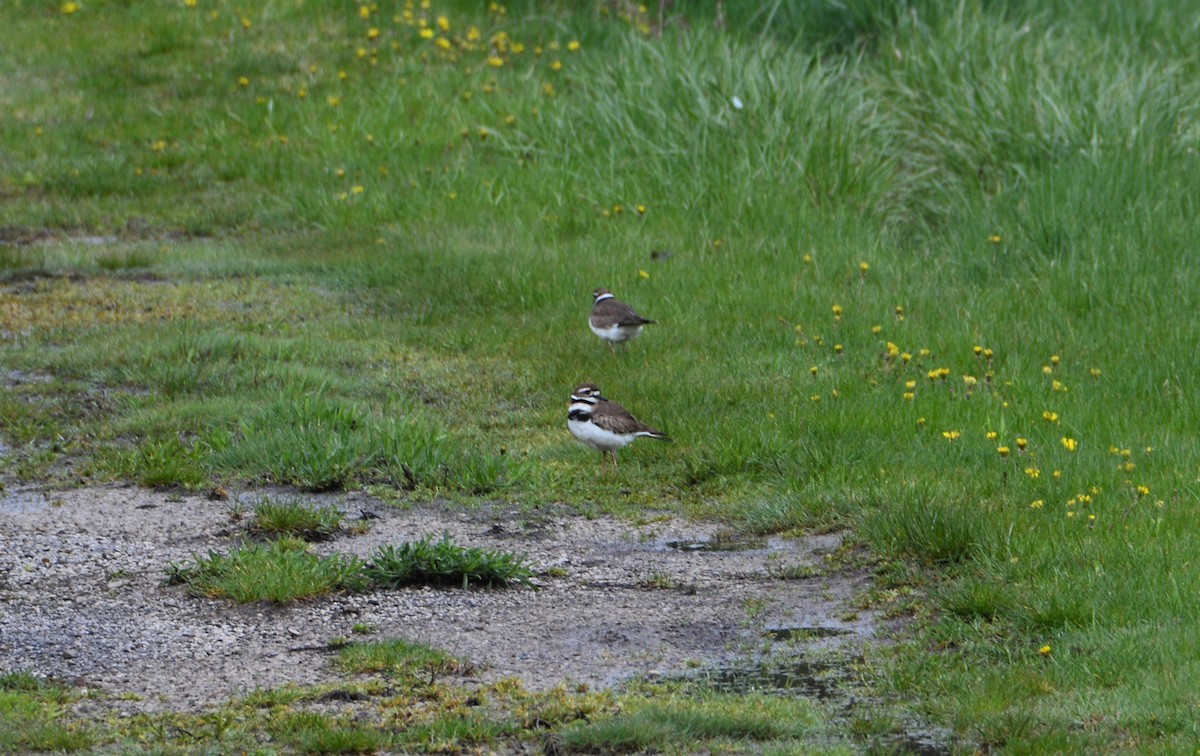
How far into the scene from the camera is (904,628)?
5.86 metres

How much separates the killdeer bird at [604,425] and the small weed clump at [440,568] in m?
1.61

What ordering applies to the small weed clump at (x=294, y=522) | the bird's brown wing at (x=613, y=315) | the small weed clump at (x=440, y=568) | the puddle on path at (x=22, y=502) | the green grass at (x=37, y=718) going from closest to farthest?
the green grass at (x=37, y=718)
the small weed clump at (x=440, y=568)
the small weed clump at (x=294, y=522)
the puddle on path at (x=22, y=502)
the bird's brown wing at (x=613, y=315)

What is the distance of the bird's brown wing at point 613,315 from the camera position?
372 inches

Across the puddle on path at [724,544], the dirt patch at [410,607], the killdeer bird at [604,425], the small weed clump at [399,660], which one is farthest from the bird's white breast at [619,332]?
the small weed clump at [399,660]

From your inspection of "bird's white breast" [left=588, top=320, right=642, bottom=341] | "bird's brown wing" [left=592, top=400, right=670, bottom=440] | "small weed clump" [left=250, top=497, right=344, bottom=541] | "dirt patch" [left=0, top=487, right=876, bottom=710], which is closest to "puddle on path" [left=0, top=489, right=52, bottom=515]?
"dirt patch" [left=0, top=487, right=876, bottom=710]

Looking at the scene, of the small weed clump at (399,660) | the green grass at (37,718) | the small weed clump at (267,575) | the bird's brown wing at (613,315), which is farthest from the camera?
the bird's brown wing at (613,315)

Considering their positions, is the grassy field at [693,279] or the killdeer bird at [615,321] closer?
the grassy field at [693,279]

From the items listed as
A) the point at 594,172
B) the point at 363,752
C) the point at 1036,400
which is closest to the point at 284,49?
the point at 594,172

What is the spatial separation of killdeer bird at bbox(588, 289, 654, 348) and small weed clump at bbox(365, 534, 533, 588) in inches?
129

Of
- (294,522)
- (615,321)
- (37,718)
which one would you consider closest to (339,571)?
(294,522)

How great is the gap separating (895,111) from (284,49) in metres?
6.90

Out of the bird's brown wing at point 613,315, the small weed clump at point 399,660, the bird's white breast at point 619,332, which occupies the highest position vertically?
the small weed clump at point 399,660

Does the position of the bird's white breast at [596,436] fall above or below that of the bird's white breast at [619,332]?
above

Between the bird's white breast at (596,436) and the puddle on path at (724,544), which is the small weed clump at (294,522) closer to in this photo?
the bird's white breast at (596,436)
